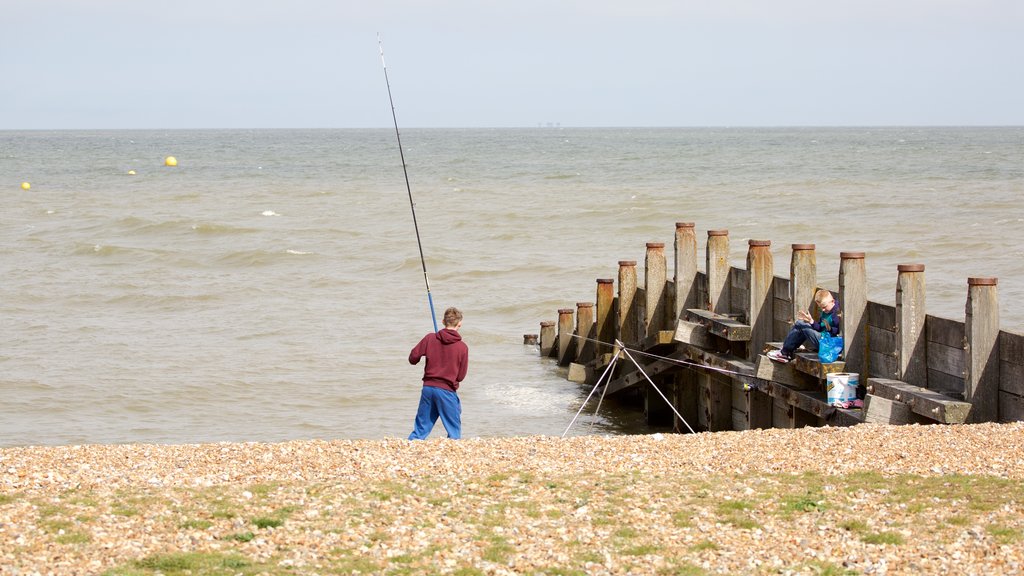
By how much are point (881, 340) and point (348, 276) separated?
796 inches

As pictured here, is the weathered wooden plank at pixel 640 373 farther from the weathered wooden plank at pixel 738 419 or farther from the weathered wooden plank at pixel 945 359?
the weathered wooden plank at pixel 945 359

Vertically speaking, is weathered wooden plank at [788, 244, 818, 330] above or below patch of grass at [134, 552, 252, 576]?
above

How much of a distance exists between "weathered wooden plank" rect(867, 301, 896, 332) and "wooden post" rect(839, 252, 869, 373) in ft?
0.16

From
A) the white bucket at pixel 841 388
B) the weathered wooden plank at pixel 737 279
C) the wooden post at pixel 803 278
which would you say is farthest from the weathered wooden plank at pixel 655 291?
the white bucket at pixel 841 388

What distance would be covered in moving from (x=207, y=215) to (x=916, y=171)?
4580 cm

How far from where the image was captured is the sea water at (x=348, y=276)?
1666 cm

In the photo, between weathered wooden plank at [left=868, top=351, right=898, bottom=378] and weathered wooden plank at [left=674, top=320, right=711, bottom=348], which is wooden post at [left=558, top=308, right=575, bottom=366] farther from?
weathered wooden plank at [left=868, top=351, right=898, bottom=378]

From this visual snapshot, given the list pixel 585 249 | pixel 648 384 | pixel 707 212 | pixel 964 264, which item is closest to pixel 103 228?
pixel 585 249

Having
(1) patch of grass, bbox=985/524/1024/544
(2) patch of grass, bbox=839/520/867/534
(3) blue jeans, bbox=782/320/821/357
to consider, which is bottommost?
(2) patch of grass, bbox=839/520/867/534

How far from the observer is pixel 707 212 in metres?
46.6

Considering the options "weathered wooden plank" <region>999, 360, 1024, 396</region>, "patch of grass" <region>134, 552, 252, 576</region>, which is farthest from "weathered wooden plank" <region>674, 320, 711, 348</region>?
"patch of grass" <region>134, 552, 252, 576</region>

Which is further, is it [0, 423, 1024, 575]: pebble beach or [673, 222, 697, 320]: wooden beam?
[673, 222, 697, 320]: wooden beam

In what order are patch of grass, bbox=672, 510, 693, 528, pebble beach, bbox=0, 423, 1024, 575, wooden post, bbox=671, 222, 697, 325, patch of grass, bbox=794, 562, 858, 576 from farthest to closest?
wooden post, bbox=671, 222, 697, 325 < patch of grass, bbox=672, 510, 693, 528 < pebble beach, bbox=0, 423, 1024, 575 < patch of grass, bbox=794, 562, 858, 576

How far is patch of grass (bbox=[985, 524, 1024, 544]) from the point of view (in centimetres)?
692
